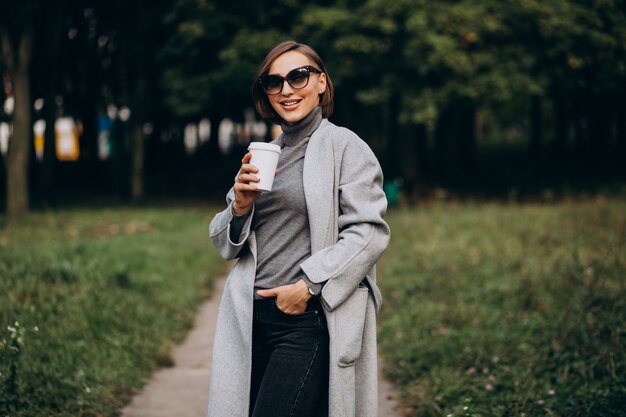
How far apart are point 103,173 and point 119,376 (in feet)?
86.8

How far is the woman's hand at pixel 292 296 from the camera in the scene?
8.71 ft

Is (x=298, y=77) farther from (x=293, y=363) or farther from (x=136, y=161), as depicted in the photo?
(x=136, y=161)

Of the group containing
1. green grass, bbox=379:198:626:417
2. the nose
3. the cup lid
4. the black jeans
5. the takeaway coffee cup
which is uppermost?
the nose

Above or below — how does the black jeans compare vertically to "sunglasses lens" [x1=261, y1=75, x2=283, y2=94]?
below

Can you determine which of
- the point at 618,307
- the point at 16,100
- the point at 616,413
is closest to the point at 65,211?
the point at 16,100

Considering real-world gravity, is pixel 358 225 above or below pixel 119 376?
above

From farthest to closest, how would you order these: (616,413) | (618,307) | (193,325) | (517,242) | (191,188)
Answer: (191,188) → (517,242) → (193,325) → (618,307) → (616,413)

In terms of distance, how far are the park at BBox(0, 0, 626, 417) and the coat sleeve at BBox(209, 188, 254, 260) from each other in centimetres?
167

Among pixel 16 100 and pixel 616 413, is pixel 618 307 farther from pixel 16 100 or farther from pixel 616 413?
pixel 16 100

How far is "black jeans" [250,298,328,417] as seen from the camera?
2672 millimetres

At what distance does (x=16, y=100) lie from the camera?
16438mm

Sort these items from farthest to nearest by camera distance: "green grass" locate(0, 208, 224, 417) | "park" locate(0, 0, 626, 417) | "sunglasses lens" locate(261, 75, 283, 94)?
1. "park" locate(0, 0, 626, 417)
2. "green grass" locate(0, 208, 224, 417)
3. "sunglasses lens" locate(261, 75, 283, 94)

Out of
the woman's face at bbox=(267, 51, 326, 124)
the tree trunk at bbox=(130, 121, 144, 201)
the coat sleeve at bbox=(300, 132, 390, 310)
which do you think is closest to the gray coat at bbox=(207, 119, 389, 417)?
the coat sleeve at bbox=(300, 132, 390, 310)

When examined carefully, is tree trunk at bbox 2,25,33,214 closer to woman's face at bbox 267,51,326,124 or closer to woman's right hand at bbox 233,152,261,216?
woman's face at bbox 267,51,326,124
